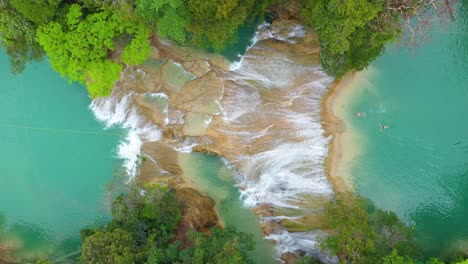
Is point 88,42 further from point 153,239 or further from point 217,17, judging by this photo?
point 153,239

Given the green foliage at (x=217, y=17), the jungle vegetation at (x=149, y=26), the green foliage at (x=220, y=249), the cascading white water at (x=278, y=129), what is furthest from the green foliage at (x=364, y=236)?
the green foliage at (x=217, y=17)

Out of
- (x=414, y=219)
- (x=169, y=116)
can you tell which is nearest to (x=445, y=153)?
(x=414, y=219)

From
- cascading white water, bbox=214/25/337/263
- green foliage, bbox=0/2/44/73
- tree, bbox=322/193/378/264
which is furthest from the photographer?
cascading white water, bbox=214/25/337/263

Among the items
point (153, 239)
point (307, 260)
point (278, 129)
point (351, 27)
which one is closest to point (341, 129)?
point (278, 129)

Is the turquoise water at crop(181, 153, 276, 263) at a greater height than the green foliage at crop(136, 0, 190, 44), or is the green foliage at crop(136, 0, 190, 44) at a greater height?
the green foliage at crop(136, 0, 190, 44)

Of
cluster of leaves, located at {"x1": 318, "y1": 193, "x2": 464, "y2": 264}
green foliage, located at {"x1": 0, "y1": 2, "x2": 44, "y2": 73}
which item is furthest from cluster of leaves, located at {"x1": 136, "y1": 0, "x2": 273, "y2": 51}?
cluster of leaves, located at {"x1": 318, "y1": 193, "x2": 464, "y2": 264}

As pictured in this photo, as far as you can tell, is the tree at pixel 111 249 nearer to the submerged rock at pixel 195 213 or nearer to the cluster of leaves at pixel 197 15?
the submerged rock at pixel 195 213

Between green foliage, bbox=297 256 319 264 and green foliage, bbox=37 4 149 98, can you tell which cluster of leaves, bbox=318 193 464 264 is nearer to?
green foliage, bbox=297 256 319 264

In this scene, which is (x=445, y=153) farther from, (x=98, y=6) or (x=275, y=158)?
(x=98, y=6)
